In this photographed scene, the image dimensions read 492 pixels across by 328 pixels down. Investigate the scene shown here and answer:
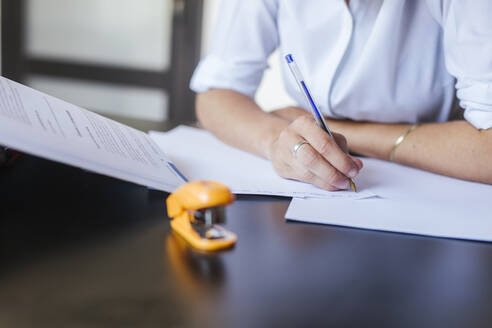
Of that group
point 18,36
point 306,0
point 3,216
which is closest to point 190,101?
point 18,36

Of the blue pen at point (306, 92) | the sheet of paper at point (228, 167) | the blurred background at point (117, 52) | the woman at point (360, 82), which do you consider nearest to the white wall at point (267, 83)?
the blurred background at point (117, 52)

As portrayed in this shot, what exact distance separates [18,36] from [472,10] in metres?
3.58

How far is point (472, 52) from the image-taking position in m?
0.85

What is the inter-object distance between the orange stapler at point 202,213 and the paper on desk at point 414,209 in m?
0.12

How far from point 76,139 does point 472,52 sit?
640 millimetres

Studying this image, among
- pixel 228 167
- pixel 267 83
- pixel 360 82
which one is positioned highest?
pixel 360 82

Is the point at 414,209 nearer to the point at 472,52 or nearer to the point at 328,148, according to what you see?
the point at 328,148

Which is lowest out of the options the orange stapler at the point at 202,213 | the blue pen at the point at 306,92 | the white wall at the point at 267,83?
the white wall at the point at 267,83

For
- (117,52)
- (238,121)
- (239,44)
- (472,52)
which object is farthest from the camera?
(117,52)

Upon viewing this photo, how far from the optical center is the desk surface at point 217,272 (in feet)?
1.28

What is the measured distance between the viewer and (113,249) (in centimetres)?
49

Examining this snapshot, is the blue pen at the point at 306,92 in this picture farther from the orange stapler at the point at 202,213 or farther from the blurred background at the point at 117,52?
the blurred background at the point at 117,52

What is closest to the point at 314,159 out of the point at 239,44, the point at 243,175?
the point at 243,175

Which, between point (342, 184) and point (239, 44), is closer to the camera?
point (342, 184)
